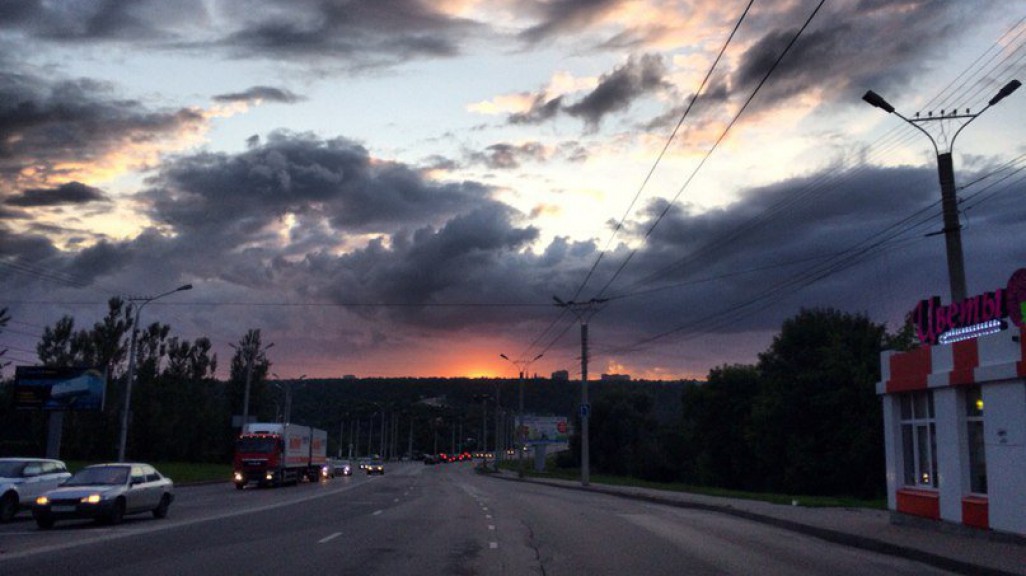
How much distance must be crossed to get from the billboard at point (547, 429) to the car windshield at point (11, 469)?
11567 cm

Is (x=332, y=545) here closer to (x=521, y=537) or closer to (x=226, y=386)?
(x=521, y=537)

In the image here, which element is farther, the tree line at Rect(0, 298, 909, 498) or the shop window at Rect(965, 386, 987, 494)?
the tree line at Rect(0, 298, 909, 498)

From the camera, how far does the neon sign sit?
18609 mm

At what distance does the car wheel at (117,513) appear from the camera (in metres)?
21.5

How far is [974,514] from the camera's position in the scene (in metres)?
19.4

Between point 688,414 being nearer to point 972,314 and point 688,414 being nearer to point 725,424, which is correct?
point 725,424

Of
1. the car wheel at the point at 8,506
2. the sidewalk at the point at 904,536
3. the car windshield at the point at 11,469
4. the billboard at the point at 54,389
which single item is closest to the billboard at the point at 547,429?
the billboard at the point at 54,389

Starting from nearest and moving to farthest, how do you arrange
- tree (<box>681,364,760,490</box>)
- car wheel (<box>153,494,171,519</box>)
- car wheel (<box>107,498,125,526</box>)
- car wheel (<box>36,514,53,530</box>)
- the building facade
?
the building facade → car wheel (<box>36,514,53,530</box>) → car wheel (<box>107,498,125,526</box>) → car wheel (<box>153,494,171,519</box>) → tree (<box>681,364,760,490</box>)

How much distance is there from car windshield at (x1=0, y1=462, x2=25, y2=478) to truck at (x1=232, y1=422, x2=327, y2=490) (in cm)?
2448

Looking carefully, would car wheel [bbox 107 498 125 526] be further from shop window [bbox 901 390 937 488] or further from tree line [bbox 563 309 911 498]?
tree line [bbox 563 309 911 498]

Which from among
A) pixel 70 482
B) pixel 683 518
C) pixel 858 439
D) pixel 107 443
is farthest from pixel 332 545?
pixel 107 443

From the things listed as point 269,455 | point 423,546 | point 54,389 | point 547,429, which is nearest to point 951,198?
point 423,546

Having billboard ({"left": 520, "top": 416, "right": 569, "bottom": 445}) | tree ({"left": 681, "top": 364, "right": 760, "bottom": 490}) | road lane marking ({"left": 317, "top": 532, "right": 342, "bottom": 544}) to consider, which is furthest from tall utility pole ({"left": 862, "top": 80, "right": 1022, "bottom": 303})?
billboard ({"left": 520, "top": 416, "right": 569, "bottom": 445})

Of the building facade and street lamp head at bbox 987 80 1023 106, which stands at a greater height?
street lamp head at bbox 987 80 1023 106
